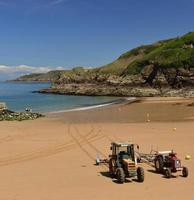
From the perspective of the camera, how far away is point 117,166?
16250 mm

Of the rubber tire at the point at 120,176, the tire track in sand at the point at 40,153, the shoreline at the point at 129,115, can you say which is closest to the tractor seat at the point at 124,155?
the rubber tire at the point at 120,176

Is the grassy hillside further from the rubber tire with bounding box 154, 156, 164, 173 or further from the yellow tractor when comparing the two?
the yellow tractor

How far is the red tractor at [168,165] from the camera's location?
1641 cm

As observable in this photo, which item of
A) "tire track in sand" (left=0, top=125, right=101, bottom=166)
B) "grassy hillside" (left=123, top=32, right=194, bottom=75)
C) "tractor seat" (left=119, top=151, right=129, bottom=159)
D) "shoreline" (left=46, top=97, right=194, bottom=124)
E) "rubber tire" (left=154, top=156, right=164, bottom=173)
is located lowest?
"shoreline" (left=46, top=97, right=194, bottom=124)

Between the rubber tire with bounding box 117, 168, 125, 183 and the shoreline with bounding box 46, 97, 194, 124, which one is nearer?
the rubber tire with bounding box 117, 168, 125, 183

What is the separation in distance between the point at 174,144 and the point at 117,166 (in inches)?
370

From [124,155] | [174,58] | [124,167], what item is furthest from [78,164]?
[174,58]

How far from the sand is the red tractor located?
28cm

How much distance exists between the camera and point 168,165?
17.1 m

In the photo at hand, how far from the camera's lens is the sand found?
1448 cm

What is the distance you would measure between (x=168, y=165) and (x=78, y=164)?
4.58 metres

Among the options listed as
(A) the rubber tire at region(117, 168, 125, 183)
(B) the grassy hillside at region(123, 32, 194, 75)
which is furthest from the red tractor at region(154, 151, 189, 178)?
(B) the grassy hillside at region(123, 32, 194, 75)

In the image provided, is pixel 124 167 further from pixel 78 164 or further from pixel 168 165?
pixel 78 164

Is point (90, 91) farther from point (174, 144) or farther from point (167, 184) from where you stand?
point (167, 184)
